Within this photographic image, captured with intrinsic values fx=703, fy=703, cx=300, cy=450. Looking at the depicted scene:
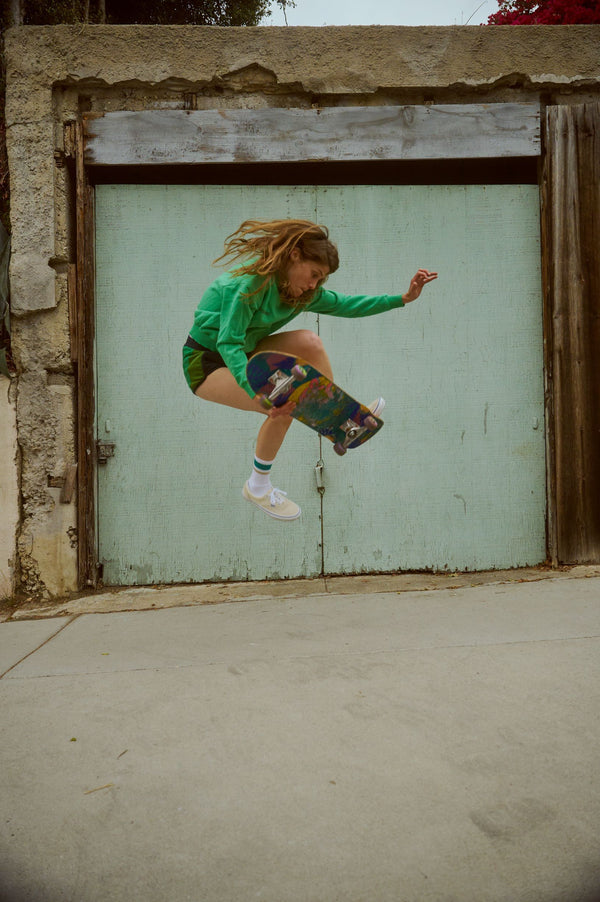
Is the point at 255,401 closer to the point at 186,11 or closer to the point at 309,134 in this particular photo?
the point at 309,134

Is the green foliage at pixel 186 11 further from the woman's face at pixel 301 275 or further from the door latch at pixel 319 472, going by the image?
the door latch at pixel 319 472

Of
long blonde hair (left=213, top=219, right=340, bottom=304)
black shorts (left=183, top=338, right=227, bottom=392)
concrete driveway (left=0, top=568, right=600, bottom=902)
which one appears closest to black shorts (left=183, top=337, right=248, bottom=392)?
black shorts (left=183, top=338, right=227, bottom=392)

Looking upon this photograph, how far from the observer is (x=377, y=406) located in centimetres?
439

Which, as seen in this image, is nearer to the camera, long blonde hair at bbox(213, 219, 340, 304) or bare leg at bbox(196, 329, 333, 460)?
long blonde hair at bbox(213, 219, 340, 304)

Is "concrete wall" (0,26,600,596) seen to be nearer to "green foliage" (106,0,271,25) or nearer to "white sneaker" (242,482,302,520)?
"white sneaker" (242,482,302,520)

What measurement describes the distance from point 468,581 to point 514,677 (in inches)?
63.2

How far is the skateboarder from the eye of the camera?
401 centimetres

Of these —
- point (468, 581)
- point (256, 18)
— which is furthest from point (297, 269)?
point (256, 18)

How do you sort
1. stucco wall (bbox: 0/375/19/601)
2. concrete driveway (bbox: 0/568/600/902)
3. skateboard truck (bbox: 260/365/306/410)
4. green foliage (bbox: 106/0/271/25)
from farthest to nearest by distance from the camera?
green foliage (bbox: 106/0/271/25)
stucco wall (bbox: 0/375/19/601)
skateboard truck (bbox: 260/365/306/410)
concrete driveway (bbox: 0/568/600/902)

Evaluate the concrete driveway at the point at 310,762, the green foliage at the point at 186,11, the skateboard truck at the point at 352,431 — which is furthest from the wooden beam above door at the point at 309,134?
the green foliage at the point at 186,11

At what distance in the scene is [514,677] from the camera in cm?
264

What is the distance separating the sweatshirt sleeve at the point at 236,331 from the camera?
13.1 feet

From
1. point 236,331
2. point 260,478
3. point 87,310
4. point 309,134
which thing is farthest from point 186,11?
point 260,478

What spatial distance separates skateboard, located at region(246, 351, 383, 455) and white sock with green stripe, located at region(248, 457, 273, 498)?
381 millimetres
